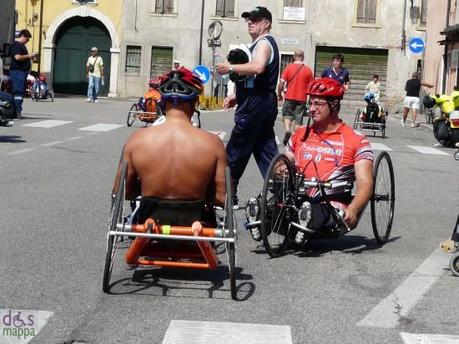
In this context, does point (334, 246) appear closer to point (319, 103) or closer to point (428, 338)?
point (319, 103)

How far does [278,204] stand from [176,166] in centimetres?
136

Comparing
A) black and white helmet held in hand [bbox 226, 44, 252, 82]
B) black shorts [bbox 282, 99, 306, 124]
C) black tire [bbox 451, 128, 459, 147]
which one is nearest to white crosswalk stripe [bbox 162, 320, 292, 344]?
black and white helmet held in hand [bbox 226, 44, 252, 82]

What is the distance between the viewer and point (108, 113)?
28922 millimetres

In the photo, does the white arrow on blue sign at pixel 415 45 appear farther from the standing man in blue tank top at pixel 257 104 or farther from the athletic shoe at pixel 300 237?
the athletic shoe at pixel 300 237

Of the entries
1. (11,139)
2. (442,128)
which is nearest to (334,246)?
(11,139)

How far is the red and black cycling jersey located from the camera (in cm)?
798

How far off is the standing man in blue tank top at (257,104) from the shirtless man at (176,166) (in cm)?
248

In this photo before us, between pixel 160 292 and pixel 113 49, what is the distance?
152 feet

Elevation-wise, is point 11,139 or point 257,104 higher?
point 257,104

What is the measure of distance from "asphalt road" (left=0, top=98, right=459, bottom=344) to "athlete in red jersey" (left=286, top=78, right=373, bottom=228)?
559mm

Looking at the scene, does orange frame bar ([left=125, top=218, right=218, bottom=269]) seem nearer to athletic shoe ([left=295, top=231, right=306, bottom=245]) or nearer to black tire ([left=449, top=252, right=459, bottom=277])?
athletic shoe ([left=295, top=231, right=306, bottom=245])

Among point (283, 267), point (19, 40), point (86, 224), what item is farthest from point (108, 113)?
point (283, 267)

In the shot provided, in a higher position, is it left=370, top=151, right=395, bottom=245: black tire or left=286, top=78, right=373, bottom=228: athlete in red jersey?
left=286, top=78, right=373, bottom=228: athlete in red jersey

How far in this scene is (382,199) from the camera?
8586 mm
